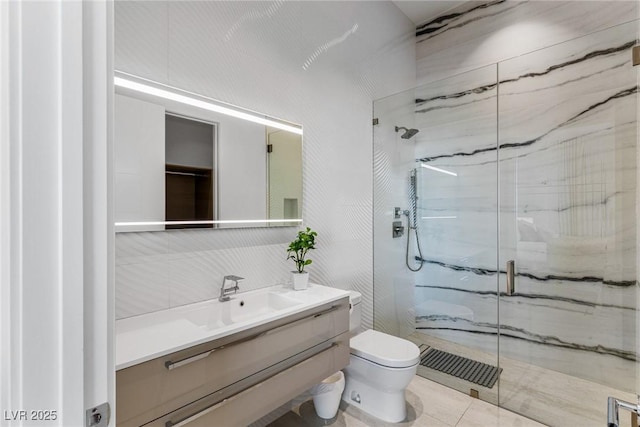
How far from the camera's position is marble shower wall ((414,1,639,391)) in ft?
6.91

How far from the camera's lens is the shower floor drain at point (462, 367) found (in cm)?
233

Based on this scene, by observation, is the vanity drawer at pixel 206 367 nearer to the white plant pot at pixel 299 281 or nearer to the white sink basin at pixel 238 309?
the white sink basin at pixel 238 309

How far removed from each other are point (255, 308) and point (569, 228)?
215cm

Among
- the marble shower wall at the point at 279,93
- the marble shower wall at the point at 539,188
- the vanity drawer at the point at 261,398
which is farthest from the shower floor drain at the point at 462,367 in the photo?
the vanity drawer at the point at 261,398

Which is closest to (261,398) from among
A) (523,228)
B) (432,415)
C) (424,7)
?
(432,415)

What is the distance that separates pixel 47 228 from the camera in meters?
0.45

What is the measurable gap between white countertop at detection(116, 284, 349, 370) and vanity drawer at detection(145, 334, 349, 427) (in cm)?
23

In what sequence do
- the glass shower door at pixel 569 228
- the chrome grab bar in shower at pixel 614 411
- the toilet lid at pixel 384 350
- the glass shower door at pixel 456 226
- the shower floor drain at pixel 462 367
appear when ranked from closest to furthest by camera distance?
the chrome grab bar in shower at pixel 614 411 → the toilet lid at pixel 384 350 → the glass shower door at pixel 569 228 → the shower floor drain at pixel 462 367 → the glass shower door at pixel 456 226

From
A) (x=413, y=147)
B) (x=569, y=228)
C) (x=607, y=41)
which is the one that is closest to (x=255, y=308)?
(x=413, y=147)

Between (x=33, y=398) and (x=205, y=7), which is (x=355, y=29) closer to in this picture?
(x=205, y=7)

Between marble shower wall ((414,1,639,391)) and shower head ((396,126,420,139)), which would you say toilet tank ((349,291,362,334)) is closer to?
marble shower wall ((414,1,639,391))

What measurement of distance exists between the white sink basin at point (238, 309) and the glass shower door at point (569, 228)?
1.65m

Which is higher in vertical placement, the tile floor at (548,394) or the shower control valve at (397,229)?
the shower control valve at (397,229)

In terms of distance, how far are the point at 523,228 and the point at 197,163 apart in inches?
88.1
